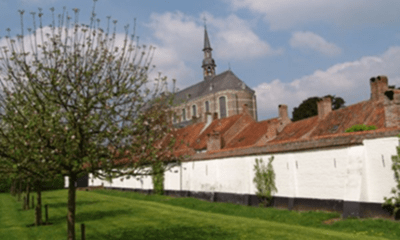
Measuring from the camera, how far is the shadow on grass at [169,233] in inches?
533

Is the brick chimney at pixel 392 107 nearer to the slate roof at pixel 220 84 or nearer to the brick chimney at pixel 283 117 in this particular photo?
the brick chimney at pixel 283 117

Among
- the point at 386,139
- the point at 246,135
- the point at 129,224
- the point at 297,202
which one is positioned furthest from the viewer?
the point at 246,135

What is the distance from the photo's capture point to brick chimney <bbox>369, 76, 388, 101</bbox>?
86.8 feet

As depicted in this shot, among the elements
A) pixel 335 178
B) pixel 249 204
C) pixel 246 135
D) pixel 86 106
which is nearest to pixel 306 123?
pixel 246 135

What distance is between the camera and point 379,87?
2705 centimetres

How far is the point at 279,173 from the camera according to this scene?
2072 cm

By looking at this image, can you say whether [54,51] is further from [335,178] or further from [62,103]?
[335,178]

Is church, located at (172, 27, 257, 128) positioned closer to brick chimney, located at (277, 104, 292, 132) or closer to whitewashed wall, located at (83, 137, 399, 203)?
brick chimney, located at (277, 104, 292, 132)

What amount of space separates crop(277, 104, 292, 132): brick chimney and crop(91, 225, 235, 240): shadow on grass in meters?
23.7

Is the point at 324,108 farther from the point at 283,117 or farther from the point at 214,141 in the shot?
the point at 214,141

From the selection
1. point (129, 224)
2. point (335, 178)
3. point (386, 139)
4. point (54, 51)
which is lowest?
point (129, 224)

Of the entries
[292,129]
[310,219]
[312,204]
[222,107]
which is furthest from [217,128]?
[222,107]

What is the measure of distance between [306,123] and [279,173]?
1418 centimetres

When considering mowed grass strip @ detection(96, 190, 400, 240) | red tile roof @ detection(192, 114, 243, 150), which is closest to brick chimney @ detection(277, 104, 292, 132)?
red tile roof @ detection(192, 114, 243, 150)
